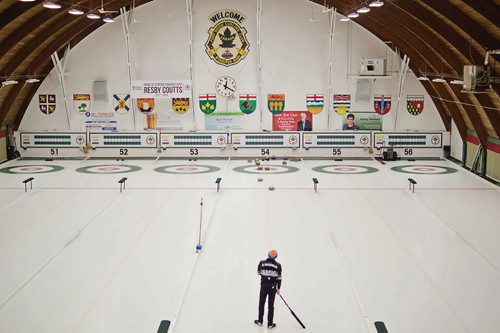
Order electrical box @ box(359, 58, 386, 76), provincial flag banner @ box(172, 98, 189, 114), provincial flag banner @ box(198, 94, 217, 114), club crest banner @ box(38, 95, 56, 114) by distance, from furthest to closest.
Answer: club crest banner @ box(38, 95, 56, 114)
provincial flag banner @ box(172, 98, 189, 114)
provincial flag banner @ box(198, 94, 217, 114)
electrical box @ box(359, 58, 386, 76)

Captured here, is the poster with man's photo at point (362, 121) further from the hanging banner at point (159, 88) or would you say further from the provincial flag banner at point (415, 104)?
the hanging banner at point (159, 88)

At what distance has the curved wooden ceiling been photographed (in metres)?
18.1

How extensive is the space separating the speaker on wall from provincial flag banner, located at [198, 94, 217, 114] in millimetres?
4647

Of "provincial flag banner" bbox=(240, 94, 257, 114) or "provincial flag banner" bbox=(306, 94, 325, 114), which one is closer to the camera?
"provincial flag banner" bbox=(306, 94, 325, 114)

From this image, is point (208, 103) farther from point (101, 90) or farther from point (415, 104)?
point (415, 104)

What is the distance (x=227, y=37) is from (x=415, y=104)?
31.9 feet

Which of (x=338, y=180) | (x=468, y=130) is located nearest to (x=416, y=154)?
(x=468, y=130)

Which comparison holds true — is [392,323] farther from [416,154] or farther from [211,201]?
[416,154]

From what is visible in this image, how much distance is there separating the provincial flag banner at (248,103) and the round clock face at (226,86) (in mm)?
634

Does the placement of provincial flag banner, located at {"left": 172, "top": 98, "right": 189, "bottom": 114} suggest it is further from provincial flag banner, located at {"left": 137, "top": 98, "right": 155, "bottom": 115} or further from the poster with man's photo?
the poster with man's photo

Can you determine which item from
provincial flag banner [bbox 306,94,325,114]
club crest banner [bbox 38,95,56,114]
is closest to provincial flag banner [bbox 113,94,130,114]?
club crest banner [bbox 38,95,56,114]

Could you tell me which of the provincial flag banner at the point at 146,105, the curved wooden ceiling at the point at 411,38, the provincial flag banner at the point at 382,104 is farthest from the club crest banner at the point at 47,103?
the provincial flag banner at the point at 382,104

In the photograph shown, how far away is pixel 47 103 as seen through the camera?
100 feet

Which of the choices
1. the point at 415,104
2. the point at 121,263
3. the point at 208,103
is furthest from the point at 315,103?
the point at 121,263
